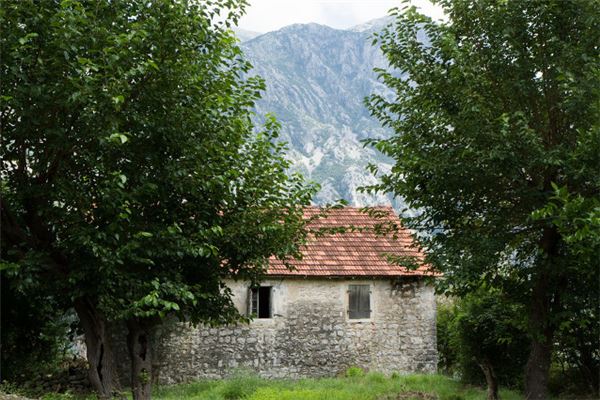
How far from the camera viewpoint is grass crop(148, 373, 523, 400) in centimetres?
1417

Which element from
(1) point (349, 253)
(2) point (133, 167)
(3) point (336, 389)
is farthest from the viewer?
(1) point (349, 253)

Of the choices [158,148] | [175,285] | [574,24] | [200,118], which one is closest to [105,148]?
[158,148]

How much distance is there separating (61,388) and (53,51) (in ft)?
31.9

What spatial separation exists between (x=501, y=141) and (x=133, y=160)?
552cm

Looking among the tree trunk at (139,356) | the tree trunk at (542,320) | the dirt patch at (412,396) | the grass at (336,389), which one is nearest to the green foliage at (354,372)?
the grass at (336,389)

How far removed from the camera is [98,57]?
7793mm

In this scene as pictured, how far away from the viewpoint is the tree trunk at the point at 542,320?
10.4 m

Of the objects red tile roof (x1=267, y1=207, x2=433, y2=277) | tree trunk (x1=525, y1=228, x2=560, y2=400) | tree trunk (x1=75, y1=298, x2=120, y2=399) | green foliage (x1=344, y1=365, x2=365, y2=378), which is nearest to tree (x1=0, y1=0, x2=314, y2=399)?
tree trunk (x1=75, y1=298, x2=120, y2=399)

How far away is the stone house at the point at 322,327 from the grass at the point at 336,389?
0.74 metres

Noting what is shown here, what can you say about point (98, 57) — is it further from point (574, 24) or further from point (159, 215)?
point (574, 24)

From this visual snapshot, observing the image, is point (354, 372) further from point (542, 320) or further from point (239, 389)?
point (542, 320)

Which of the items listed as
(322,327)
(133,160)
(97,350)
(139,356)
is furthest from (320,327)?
(133,160)

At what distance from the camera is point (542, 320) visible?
10.6m

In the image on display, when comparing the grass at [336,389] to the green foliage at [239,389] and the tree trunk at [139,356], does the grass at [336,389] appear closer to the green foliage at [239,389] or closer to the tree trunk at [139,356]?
the green foliage at [239,389]
